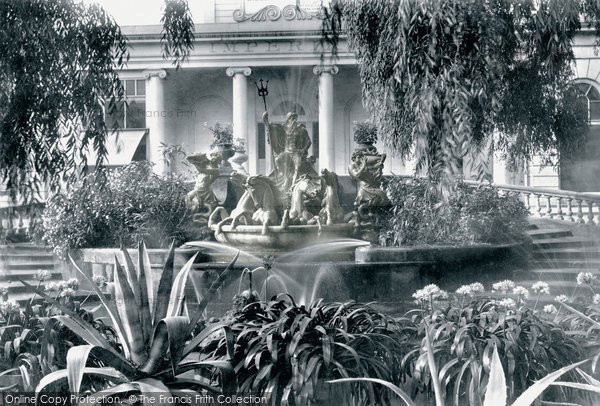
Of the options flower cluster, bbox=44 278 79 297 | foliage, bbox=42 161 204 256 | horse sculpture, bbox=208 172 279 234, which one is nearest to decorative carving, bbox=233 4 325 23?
foliage, bbox=42 161 204 256

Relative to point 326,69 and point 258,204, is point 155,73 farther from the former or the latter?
point 258,204

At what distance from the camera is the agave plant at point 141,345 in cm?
337

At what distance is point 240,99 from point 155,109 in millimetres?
1656

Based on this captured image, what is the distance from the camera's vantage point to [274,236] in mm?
9789

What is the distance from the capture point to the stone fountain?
Answer: 32.1 feet

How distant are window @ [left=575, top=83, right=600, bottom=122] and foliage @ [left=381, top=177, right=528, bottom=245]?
1.12 m

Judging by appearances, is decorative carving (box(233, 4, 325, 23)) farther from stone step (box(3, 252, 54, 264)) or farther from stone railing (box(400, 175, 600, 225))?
stone step (box(3, 252, 54, 264))

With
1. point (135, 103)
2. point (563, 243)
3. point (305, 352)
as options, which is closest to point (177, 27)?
point (135, 103)

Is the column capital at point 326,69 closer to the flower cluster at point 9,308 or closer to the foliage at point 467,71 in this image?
the foliage at point 467,71

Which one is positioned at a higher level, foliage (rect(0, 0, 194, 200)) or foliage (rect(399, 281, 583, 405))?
foliage (rect(0, 0, 194, 200))

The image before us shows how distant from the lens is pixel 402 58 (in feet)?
16.5

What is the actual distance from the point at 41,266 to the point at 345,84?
182 inches

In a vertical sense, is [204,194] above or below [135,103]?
below

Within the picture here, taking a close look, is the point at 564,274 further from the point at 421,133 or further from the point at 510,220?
the point at 421,133
